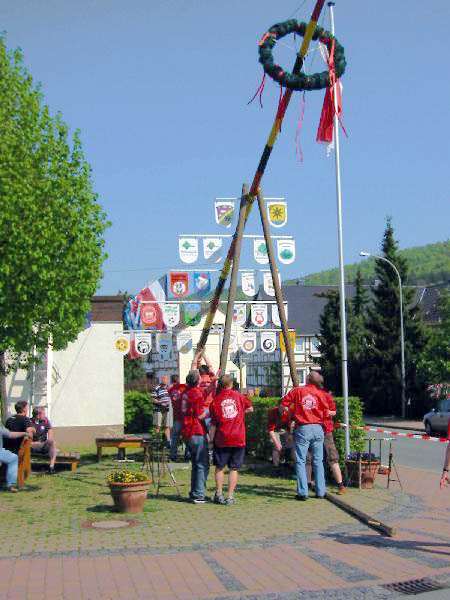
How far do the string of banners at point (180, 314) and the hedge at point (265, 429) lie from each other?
1515 cm

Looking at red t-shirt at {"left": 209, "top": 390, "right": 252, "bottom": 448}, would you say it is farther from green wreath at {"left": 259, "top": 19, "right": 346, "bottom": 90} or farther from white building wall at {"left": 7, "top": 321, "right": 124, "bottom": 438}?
white building wall at {"left": 7, "top": 321, "right": 124, "bottom": 438}

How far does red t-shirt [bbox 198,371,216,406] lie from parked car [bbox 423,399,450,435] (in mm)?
18280

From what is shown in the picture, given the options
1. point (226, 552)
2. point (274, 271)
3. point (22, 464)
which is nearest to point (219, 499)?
point (226, 552)

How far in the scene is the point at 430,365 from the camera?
40969mm

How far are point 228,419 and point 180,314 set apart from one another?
23343mm

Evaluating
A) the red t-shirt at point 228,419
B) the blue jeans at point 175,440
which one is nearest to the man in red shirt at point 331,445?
the red t-shirt at point 228,419

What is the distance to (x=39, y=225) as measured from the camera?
1465 cm

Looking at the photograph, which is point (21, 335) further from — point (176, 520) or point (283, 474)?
point (176, 520)

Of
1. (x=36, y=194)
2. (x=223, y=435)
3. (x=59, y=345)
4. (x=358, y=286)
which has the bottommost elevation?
(x=223, y=435)

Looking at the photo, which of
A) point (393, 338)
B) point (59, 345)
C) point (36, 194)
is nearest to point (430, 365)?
point (393, 338)

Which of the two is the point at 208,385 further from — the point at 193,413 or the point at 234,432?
the point at 234,432

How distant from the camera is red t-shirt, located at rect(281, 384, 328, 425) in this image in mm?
11641

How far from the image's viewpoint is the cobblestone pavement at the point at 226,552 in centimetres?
682

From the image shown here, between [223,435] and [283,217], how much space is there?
30.7 feet
